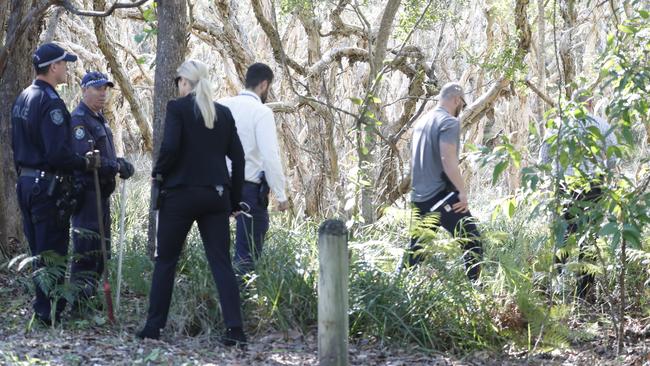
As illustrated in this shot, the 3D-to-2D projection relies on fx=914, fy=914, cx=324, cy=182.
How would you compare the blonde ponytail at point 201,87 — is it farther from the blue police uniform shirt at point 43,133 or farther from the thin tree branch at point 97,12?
the thin tree branch at point 97,12

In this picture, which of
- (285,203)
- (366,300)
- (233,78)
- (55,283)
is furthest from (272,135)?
(233,78)

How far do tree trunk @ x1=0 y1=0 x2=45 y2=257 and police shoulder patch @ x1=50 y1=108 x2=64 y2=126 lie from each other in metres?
2.64

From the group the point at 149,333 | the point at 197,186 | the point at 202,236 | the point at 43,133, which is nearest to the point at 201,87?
the point at 197,186

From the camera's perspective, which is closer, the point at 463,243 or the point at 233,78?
the point at 463,243

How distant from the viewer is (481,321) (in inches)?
281

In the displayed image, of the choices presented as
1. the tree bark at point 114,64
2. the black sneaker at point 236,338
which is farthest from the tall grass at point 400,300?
the tree bark at point 114,64

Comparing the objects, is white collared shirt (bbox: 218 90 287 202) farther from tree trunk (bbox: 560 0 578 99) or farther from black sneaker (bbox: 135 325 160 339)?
tree trunk (bbox: 560 0 578 99)

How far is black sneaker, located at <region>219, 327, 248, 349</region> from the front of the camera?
6.68 meters

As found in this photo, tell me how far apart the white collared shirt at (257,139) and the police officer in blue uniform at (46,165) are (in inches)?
49.9

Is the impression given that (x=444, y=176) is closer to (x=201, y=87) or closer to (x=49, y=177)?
(x=201, y=87)

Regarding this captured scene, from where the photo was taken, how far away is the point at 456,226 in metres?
7.96

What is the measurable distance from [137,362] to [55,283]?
122 cm

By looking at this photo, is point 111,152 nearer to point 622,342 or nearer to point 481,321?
point 481,321

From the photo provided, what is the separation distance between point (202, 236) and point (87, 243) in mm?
1283
